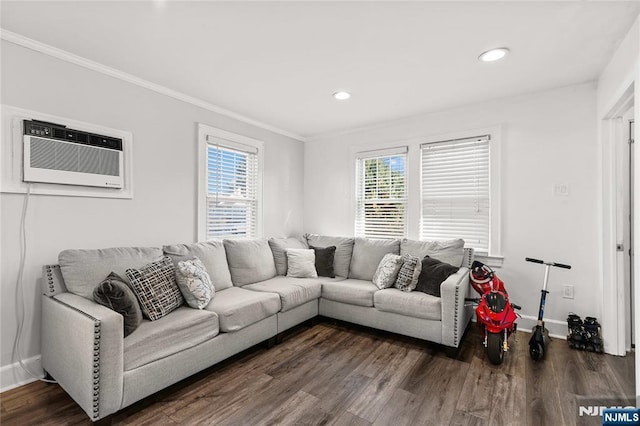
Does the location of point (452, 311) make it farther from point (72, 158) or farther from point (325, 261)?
point (72, 158)

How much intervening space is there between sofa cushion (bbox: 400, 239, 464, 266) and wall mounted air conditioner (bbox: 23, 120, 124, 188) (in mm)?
2978

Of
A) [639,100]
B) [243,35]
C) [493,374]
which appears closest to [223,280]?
[243,35]

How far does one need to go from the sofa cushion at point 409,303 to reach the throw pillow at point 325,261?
0.80 meters

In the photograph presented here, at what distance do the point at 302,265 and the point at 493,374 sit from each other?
2.10 meters

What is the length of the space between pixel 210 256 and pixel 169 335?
1.05 metres

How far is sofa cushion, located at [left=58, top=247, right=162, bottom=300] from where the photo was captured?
7.14 ft

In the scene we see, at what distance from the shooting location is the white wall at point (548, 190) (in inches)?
116

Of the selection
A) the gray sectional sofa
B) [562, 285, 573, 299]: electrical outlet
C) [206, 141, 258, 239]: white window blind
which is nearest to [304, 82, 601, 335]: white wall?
[562, 285, 573, 299]: electrical outlet

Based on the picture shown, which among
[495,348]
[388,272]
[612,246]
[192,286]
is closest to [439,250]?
[388,272]

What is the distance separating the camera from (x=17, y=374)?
219 centimetres

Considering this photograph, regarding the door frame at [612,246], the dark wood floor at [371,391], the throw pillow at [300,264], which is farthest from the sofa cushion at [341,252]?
the door frame at [612,246]

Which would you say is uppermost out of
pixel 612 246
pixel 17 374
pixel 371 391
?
pixel 612 246

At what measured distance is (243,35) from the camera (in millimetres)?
2170

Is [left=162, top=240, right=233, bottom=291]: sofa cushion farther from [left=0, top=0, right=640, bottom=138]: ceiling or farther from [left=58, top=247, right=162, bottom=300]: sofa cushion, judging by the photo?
[left=0, top=0, right=640, bottom=138]: ceiling
